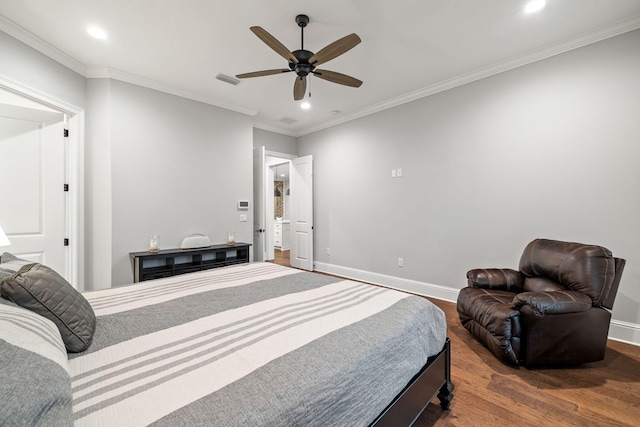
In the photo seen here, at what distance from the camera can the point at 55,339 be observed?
0.92 m

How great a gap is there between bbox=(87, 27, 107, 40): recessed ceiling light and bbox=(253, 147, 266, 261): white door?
97.0 inches

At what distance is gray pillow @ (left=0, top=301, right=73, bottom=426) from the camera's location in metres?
0.55

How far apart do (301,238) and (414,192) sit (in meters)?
2.51

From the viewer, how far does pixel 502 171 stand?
3135 millimetres

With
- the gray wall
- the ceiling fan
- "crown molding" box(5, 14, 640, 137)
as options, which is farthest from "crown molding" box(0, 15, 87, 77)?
the gray wall

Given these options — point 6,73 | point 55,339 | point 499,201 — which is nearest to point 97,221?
point 6,73

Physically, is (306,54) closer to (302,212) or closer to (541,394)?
(541,394)

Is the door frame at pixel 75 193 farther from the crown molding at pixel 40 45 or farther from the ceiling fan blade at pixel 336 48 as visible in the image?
the ceiling fan blade at pixel 336 48

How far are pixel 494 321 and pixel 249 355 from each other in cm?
205

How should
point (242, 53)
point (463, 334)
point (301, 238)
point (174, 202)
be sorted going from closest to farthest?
point (463, 334) < point (242, 53) < point (174, 202) < point (301, 238)

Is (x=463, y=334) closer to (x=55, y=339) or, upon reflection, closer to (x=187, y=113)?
(x=55, y=339)

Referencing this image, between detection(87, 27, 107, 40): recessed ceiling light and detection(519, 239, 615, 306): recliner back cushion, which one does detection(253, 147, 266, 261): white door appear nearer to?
detection(87, 27, 107, 40): recessed ceiling light

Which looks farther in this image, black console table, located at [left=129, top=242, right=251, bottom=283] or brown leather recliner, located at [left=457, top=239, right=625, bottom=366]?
black console table, located at [left=129, top=242, right=251, bottom=283]

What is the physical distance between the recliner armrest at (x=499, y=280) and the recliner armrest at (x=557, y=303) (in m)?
0.61
